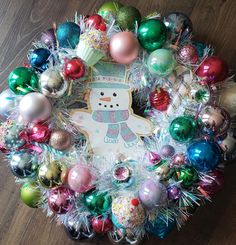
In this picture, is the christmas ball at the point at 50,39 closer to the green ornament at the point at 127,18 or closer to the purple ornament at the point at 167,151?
the green ornament at the point at 127,18

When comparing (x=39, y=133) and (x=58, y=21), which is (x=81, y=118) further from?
(x=58, y=21)

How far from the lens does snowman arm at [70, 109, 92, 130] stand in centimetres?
106

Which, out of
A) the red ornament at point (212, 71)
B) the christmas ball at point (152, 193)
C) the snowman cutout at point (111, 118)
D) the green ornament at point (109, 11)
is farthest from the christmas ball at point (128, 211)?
the green ornament at point (109, 11)

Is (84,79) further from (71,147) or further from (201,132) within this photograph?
(201,132)

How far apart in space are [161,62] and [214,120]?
0.18 meters

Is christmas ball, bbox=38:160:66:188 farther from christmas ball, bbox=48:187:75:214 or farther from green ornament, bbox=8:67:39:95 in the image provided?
green ornament, bbox=8:67:39:95

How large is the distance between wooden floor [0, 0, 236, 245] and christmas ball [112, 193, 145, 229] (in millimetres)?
240

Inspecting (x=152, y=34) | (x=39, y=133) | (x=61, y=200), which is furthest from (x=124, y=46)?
(x=61, y=200)

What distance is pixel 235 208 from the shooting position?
1.18m

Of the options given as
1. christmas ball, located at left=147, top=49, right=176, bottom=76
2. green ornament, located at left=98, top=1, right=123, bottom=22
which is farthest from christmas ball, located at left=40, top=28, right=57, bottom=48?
christmas ball, located at left=147, top=49, right=176, bottom=76

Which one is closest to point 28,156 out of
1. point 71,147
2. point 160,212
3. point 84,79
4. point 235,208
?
point 71,147

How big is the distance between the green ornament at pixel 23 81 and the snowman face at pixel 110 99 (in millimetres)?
145

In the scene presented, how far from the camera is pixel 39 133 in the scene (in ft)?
3.30

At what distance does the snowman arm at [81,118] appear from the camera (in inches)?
41.6
